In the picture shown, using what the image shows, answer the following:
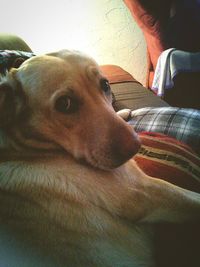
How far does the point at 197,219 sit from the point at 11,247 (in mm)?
545

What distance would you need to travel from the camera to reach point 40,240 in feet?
2.78

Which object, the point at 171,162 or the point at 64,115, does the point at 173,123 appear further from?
the point at 64,115

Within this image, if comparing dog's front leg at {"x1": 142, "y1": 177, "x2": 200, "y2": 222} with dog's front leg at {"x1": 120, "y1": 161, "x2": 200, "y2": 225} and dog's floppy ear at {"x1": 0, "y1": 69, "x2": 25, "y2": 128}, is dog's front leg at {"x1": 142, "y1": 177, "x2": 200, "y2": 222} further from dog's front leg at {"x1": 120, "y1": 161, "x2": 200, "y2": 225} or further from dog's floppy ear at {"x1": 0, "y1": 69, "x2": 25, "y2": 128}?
dog's floppy ear at {"x1": 0, "y1": 69, "x2": 25, "y2": 128}

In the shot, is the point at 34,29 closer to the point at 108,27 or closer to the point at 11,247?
the point at 108,27

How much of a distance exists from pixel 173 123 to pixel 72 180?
65 centimetres

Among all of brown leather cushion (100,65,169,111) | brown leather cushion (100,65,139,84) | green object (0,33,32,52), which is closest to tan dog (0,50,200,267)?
brown leather cushion (100,65,169,111)

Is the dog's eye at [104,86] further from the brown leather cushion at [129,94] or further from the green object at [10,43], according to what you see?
the green object at [10,43]

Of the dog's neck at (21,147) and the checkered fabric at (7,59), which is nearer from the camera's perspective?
the dog's neck at (21,147)

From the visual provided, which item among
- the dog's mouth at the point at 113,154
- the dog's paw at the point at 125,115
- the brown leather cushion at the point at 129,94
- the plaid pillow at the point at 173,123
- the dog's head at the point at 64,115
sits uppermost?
the dog's head at the point at 64,115

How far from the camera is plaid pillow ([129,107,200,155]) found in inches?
52.8

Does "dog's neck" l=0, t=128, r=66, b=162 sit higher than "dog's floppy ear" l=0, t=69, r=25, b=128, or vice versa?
"dog's floppy ear" l=0, t=69, r=25, b=128

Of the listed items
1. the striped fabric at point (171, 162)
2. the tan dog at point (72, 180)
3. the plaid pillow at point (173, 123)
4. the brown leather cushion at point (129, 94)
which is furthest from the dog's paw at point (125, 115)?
the tan dog at point (72, 180)

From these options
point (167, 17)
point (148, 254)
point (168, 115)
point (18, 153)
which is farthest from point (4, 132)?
point (167, 17)

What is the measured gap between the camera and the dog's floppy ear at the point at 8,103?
40.6 inches
